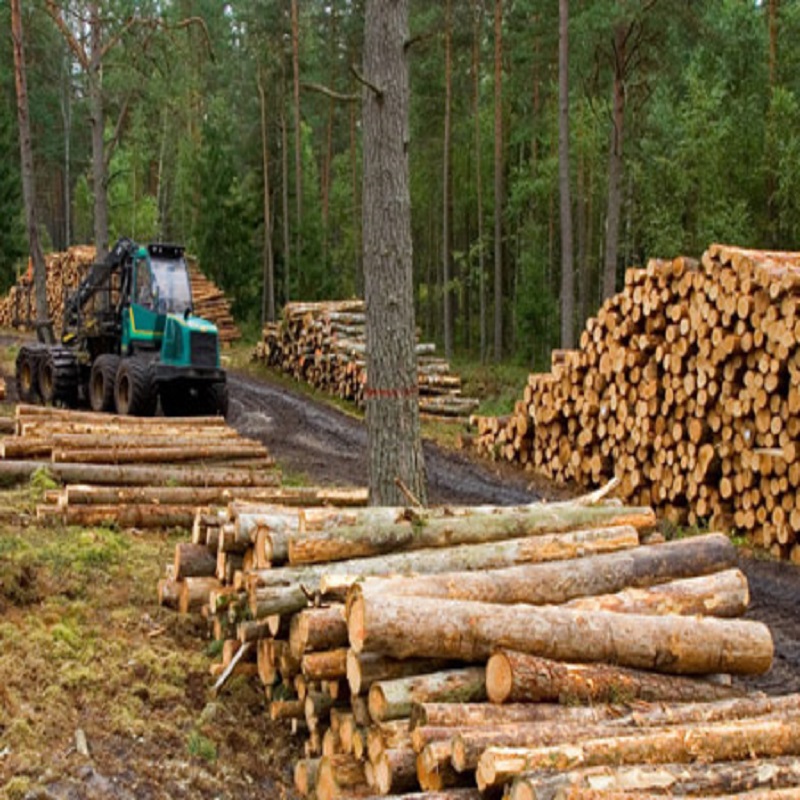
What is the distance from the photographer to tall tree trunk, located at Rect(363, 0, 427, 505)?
7.58 metres

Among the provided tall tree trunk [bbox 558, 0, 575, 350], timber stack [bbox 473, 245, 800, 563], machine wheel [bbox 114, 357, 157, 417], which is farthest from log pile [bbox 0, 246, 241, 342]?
timber stack [bbox 473, 245, 800, 563]

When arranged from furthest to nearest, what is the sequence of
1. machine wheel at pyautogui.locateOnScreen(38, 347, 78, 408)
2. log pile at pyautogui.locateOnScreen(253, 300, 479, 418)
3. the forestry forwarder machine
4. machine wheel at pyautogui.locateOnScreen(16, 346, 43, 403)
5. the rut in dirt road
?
log pile at pyautogui.locateOnScreen(253, 300, 479, 418) < machine wheel at pyautogui.locateOnScreen(16, 346, 43, 403) < machine wheel at pyautogui.locateOnScreen(38, 347, 78, 408) < the forestry forwarder machine < the rut in dirt road

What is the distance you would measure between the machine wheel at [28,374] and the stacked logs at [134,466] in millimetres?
6673

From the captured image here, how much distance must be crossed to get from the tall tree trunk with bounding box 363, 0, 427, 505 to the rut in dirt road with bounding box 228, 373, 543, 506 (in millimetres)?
4047

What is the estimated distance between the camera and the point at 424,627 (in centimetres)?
441

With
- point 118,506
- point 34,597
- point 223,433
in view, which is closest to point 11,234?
point 223,433

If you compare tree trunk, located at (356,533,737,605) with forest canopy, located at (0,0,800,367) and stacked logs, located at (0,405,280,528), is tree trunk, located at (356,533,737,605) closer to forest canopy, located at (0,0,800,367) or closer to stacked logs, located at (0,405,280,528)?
stacked logs, located at (0,405,280,528)

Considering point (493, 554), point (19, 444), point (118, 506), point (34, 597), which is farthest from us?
point (19, 444)

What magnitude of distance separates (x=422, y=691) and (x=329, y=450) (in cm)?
1138

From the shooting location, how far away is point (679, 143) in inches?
994

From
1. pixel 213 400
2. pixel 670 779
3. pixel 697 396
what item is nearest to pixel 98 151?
pixel 213 400

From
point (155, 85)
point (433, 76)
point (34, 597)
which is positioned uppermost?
point (155, 85)

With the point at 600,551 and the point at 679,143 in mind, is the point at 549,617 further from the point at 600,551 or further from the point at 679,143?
the point at 679,143

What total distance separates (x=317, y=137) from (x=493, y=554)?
40.6 meters
